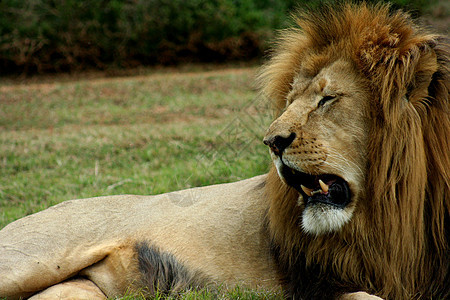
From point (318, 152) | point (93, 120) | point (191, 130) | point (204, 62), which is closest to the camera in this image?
point (318, 152)

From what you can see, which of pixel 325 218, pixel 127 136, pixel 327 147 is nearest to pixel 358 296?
pixel 325 218

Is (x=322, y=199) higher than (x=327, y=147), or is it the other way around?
(x=327, y=147)

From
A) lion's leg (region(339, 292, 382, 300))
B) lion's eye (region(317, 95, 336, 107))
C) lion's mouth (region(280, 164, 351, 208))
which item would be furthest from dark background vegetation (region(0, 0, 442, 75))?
lion's leg (region(339, 292, 382, 300))

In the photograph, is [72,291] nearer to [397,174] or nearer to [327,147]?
[327,147]

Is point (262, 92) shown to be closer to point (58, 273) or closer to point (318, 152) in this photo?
point (318, 152)

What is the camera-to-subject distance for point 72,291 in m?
2.85

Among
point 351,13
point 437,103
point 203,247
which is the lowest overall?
point 203,247

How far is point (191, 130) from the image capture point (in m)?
7.29

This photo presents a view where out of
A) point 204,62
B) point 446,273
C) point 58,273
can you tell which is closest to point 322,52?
point 446,273

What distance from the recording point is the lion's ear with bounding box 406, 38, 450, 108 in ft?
7.63

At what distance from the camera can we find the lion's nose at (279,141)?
228 cm

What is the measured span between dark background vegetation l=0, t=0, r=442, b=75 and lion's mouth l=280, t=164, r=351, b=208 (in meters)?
9.33

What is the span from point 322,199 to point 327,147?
0.21 metres

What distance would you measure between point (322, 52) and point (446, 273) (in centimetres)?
104
